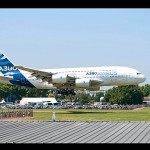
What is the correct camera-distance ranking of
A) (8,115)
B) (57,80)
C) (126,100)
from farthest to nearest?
(126,100), (57,80), (8,115)

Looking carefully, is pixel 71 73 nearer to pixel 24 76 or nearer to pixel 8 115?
pixel 24 76

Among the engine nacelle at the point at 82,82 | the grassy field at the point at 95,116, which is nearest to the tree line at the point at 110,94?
the engine nacelle at the point at 82,82

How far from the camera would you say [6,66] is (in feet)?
196

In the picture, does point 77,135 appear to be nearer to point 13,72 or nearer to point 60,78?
point 60,78

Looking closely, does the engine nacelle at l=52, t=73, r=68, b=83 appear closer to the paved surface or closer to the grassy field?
the grassy field

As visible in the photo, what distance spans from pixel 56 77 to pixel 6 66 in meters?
15.4

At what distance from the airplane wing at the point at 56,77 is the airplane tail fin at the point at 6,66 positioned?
8.52m

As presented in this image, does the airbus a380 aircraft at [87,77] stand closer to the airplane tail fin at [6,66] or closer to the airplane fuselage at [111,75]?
the airplane fuselage at [111,75]

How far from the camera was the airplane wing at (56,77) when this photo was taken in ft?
155

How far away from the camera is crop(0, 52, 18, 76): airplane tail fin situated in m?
58.0

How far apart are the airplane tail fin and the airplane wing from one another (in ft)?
28.0
